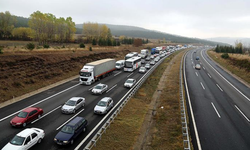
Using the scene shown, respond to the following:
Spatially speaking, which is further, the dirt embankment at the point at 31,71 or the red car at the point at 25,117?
the dirt embankment at the point at 31,71

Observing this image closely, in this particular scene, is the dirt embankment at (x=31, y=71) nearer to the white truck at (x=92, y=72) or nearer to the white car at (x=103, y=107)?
the white truck at (x=92, y=72)

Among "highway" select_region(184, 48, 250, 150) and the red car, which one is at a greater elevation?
"highway" select_region(184, 48, 250, 150)

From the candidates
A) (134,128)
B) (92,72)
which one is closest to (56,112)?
(134,128)

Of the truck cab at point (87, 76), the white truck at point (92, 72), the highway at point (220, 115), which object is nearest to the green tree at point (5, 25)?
the white truck at point (92, 72)

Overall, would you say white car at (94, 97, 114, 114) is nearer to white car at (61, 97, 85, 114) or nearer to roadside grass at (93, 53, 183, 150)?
roadside grass at (93, 53, 183, 150)

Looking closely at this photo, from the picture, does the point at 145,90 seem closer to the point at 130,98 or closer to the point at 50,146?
the point at 130,98

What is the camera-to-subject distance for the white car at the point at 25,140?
13.1m

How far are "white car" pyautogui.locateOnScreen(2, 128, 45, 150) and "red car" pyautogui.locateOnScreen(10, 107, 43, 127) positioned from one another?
3.74m

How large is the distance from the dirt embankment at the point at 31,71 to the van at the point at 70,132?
15493 mm

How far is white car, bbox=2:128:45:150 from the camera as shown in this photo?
1313cm

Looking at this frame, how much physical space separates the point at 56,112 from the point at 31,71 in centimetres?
1939

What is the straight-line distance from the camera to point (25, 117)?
58.3 ft

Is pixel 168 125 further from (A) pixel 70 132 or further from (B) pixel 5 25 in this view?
(B) pixel 5 25

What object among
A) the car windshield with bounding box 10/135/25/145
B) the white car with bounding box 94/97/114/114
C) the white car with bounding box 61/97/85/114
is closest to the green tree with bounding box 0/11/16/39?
the white car with bounding box 61/97/85/114
